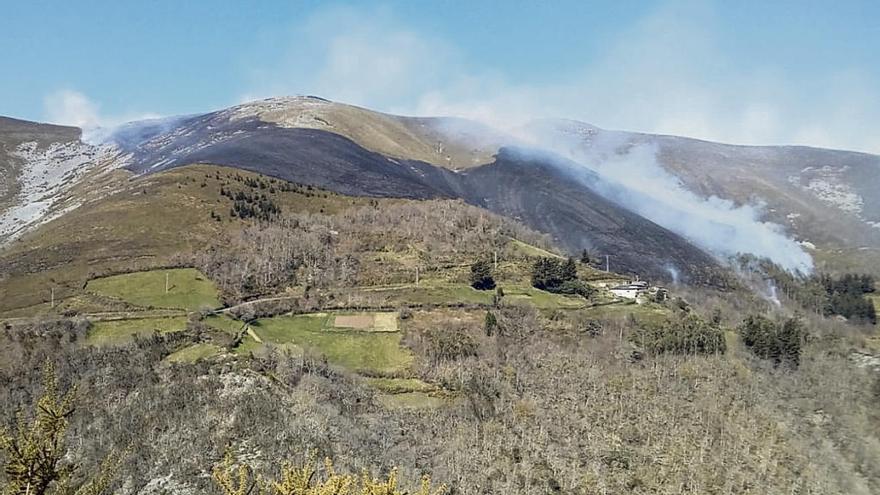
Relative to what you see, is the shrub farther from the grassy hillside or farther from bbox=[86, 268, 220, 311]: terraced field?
the grassy hillside

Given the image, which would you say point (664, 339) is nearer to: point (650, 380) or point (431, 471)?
point (650, 380)

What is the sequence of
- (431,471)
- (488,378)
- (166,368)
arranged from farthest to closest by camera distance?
(488,378), (166,368), (431,471)

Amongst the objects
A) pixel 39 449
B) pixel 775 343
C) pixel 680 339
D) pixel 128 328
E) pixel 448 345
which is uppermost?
pixel 39 449

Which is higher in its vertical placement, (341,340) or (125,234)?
(125,234)

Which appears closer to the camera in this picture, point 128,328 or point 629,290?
point 128,328

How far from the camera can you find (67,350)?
329ft

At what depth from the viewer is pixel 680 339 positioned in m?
136

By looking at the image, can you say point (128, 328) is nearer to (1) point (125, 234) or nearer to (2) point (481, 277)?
(1) point (125, 234)

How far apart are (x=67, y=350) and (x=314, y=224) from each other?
81191 millimetres

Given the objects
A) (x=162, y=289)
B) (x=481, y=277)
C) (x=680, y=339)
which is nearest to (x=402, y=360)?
(x=481, y=277)

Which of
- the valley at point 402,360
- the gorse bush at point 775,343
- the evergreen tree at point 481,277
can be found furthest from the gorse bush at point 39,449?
the gorse bush at point 775,343

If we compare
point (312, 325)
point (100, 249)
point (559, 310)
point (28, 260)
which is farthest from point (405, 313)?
point (28, 260)

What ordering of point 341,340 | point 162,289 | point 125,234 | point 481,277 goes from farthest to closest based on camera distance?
point 125,234
point 481,277
point 162,289
point 341,340

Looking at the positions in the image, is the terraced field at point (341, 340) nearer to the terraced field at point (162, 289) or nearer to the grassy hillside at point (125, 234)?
the terraced field at point (162, 289)
